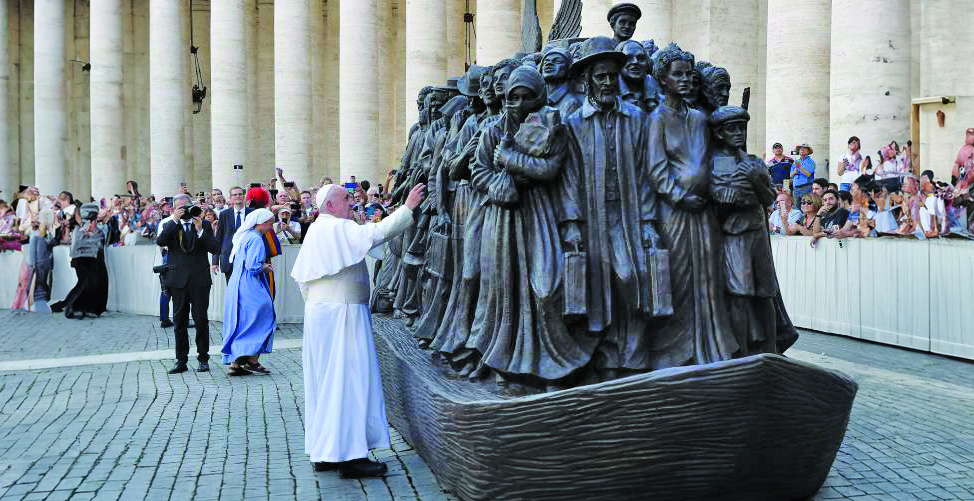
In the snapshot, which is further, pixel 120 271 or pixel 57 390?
pixel 120 271

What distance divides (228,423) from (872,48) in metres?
11.1

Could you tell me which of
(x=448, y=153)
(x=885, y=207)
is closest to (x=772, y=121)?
(x=885, y=207)

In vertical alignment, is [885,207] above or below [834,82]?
below

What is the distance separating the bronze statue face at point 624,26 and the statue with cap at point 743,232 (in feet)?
3.55

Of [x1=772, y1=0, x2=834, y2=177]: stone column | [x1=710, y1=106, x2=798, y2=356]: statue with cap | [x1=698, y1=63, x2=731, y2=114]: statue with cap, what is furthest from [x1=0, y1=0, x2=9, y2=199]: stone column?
[x1=710, y1=106, x2=798, y2=356]: statue with cap

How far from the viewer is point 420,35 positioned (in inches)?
1122

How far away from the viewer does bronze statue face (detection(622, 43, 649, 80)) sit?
21.0ft

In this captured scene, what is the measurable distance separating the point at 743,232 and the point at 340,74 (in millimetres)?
26474

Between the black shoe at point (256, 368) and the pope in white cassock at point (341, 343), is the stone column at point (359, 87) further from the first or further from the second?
the pope in white cassock at point (341, 343)

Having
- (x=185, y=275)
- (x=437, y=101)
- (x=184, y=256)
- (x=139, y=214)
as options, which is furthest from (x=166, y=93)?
(x=437, y=101)

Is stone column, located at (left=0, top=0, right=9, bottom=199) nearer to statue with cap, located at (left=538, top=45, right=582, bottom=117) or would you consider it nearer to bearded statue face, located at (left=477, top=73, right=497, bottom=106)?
bearded statue face, located at (left=477, top=73, right=497, bottom=106)

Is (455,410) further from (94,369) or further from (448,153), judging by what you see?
(94,369)

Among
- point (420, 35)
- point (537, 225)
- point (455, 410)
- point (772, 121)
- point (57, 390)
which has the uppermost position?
point (420, 35)

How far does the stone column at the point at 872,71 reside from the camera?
15.1 m
